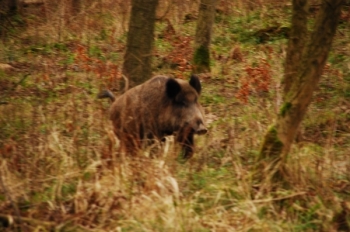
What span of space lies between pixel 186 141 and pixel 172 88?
81 centimetres

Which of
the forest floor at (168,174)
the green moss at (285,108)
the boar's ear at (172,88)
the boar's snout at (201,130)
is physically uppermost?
the green moss at (285,108)

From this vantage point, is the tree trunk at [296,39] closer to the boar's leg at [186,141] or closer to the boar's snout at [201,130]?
the boar's snout at [201,130]

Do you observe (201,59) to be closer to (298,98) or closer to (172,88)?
(172,88)

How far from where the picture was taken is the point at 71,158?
7.84 metres

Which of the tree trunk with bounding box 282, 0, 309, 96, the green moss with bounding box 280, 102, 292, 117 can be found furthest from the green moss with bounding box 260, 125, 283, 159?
the tree trunk with bounding box 282, 0, 309, 96

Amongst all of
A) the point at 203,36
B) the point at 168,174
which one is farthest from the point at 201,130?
the point at 203,36

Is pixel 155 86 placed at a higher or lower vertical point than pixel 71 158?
higher

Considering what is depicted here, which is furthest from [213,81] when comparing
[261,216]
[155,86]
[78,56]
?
[261,216]

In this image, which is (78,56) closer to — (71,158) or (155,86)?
(155,86)

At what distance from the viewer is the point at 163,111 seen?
30.3 ft

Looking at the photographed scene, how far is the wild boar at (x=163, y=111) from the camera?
8.90 m

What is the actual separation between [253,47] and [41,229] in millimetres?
10582

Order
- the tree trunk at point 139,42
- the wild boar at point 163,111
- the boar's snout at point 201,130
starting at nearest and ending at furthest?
the boar's snout at point 201,130 → the wild boar at point 163,111 → the tree trunk at point 139,42

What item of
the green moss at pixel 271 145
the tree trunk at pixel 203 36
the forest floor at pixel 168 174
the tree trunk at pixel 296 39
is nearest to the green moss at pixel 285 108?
the green moss at pixel 271 145
